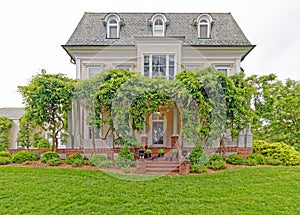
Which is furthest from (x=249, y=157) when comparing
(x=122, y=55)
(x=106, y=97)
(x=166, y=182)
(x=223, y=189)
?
(x=122, y=55)

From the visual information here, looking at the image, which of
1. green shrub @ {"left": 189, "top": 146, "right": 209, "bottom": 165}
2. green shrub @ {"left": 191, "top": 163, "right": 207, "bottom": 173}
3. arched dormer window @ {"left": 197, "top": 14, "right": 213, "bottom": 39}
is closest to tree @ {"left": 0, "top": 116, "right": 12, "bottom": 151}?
green shrub @ {"left": 189, "top": 146, "right": 209, "bottom": 165}

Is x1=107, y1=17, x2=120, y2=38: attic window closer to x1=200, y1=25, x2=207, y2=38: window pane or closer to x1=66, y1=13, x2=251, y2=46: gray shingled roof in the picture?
x1=66, y1=13, x2=251, y2=46: gray shingled roof

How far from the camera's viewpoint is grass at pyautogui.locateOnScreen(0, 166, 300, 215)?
17.4 ft

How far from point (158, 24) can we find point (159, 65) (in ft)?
9.63

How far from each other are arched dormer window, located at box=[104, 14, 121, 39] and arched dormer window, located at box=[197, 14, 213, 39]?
480 cm

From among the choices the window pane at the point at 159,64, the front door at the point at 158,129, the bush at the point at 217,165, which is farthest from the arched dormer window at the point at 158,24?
the bush at the point at 217,165

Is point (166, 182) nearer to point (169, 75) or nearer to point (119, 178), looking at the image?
point (119, 178)

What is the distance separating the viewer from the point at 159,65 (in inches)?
477

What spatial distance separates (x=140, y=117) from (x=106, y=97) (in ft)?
5.33

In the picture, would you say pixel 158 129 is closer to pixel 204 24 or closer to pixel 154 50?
pixel 154 50

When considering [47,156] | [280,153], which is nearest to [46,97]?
[47,156]

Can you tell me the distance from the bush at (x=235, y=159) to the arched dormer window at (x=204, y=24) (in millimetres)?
7422

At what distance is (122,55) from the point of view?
12.9 meters

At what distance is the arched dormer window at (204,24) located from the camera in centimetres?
1341
